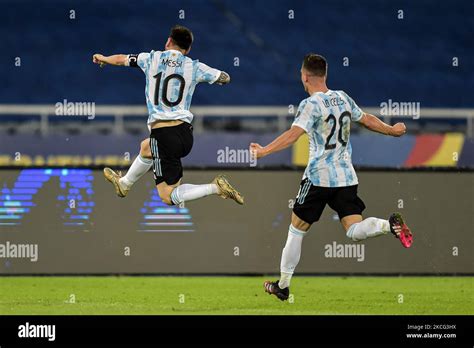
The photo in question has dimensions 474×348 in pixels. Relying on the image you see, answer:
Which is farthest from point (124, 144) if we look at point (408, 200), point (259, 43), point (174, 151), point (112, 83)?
point (259, 43)

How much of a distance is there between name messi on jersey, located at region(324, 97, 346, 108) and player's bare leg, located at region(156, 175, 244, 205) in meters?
1.08

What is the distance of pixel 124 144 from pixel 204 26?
985 centimetres

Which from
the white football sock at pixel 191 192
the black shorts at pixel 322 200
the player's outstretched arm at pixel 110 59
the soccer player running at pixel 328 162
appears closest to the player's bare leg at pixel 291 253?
the soccer player running at pixel 328 162

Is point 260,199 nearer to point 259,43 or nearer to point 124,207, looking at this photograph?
point 124,207

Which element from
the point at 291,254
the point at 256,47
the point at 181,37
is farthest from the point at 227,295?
the point at 256,47

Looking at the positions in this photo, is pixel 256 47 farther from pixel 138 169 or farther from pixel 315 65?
pixel 315 65

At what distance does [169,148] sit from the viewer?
9672mm

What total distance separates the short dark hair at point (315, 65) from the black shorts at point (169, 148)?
1302 millimetres

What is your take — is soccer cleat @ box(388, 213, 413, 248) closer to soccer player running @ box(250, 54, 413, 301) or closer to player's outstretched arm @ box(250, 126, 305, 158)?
soccer player running @ box(250, 54, 413, 301)

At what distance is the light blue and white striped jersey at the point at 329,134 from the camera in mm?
9031

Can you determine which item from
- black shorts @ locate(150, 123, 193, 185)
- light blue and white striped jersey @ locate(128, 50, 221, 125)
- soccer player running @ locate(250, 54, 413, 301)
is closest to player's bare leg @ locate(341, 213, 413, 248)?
soccer player running @ locate(250, 54, 413, 301)

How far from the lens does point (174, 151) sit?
9680 mm

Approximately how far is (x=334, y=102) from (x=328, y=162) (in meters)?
0.50

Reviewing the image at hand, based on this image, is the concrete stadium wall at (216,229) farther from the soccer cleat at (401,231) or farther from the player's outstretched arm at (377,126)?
the soccer cleat at (401,231)
